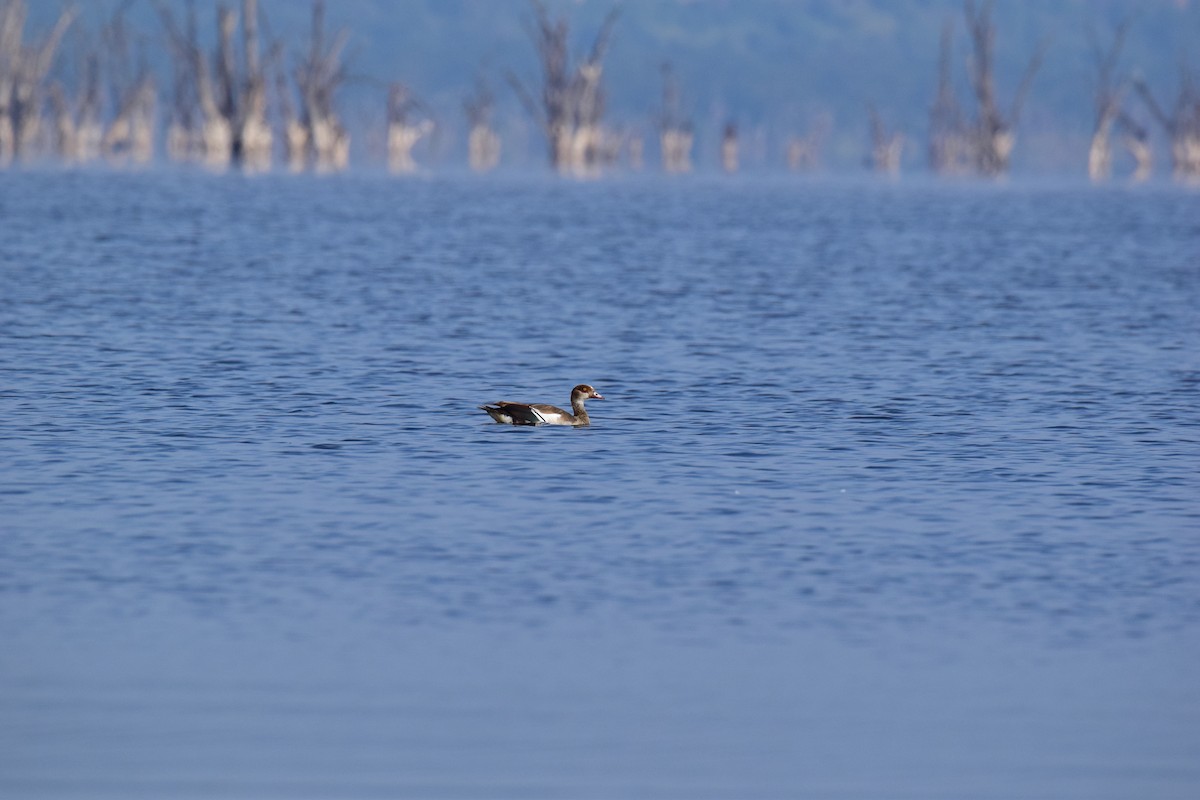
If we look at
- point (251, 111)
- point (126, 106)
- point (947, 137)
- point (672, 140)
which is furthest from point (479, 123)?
point (251, 111)

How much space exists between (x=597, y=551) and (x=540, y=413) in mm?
4810

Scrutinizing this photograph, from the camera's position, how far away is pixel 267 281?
98.6ft

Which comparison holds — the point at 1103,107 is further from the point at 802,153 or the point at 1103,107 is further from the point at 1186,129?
the point at 802,153

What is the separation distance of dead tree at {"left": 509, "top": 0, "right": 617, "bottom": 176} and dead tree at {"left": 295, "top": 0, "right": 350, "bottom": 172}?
239 inches

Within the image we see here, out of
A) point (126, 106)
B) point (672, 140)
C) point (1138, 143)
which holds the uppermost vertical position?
point (126, 106)

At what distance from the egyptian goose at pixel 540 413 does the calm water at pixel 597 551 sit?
130 mm

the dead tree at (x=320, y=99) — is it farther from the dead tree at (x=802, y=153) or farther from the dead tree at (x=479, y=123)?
the dead tree at (x=802, y=153)

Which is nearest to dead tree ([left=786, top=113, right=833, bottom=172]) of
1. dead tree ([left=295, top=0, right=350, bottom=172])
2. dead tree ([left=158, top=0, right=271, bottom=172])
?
dead tree ([left=295, top=0, right=350, bottom=172])

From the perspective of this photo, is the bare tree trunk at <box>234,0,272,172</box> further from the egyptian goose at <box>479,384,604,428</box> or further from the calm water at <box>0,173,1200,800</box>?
the egyptian goose at <box>479,384,604,428</box>

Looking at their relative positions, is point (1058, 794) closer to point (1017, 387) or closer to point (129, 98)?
point (1017, 387)

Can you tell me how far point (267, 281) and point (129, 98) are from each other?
48239 mm

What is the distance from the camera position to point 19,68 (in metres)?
67.7

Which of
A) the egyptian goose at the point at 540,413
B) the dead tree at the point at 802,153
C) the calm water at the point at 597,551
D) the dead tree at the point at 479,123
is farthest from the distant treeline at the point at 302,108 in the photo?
the egyptian goose at the point at 540,413

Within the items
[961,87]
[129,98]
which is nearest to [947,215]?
[129,98]
